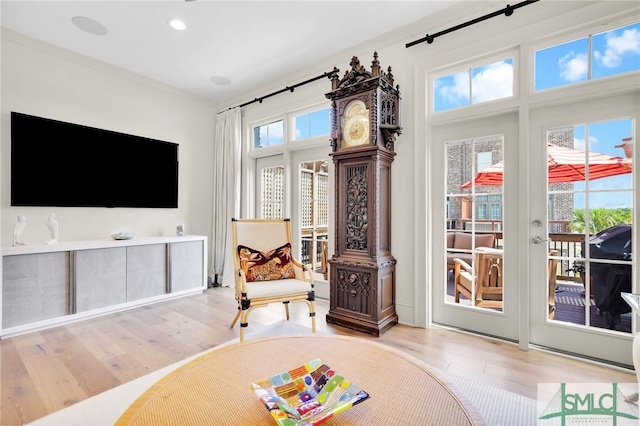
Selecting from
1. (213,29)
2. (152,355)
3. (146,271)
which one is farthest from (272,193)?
(152,355)

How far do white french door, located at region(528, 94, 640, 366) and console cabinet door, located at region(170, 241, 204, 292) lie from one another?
3.57 m

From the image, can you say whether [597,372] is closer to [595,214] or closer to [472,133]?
[595,214]

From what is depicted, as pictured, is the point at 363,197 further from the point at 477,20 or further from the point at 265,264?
the point at 477,20

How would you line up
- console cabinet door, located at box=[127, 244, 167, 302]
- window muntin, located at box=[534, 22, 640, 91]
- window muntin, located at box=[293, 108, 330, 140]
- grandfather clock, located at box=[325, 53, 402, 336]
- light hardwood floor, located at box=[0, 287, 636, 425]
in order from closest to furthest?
light hardwood floor, located at box=[0, 287, 636, 425], window muntin, located at box=[534, 22, 640, 91], grandfather clock, located at box=[325, 53, 402, 336], console cabinet door, located at box=[127, 244, 167, 302], window muntin, located at box=[293, 108, 330, 140]

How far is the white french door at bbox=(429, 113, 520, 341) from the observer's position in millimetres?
2428

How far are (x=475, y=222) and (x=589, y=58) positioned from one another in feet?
4.52

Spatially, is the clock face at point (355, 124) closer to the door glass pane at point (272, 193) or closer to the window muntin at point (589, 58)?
the window muntin at point (589, 58)

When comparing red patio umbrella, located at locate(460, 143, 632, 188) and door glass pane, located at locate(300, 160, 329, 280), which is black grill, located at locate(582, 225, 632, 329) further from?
door glass pane, located at locate(300, 160, 329, 280)

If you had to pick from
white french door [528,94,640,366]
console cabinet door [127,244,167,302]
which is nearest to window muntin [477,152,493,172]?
white french door [528,94,640,366]

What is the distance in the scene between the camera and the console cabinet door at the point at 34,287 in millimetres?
2525

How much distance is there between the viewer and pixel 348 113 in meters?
2.85

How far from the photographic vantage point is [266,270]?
275cm

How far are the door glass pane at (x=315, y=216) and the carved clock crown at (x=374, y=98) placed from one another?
88 cm

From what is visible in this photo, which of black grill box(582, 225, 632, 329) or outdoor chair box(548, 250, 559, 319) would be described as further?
outdoor chair box(548, 250, 559, 319)
